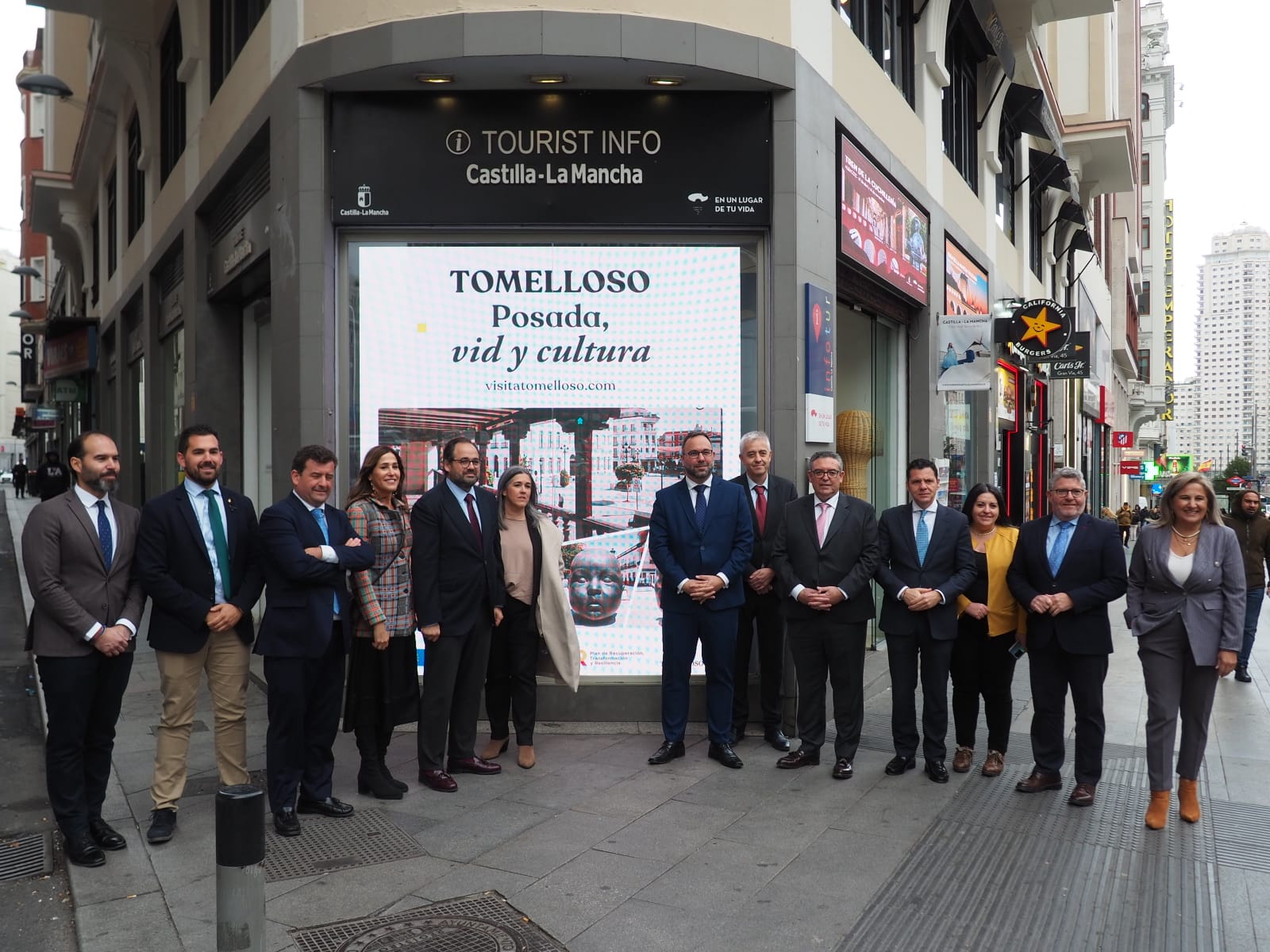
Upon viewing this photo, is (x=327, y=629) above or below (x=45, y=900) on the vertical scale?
above

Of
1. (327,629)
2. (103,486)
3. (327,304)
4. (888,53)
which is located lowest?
(327,629)

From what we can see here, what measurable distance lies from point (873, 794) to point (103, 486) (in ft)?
14.9

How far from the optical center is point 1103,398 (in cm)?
3628

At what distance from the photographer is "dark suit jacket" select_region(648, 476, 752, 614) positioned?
267 inches

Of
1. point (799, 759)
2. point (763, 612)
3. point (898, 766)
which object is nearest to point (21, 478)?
point (763, 612)

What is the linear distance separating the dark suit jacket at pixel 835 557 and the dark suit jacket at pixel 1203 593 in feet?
5.10

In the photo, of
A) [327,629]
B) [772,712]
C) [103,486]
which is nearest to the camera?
[103,486]

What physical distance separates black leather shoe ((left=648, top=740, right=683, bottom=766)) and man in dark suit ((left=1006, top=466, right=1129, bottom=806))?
209 cm

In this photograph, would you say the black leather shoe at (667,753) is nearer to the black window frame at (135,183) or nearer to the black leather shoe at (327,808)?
the black leather shoe at (327,808)

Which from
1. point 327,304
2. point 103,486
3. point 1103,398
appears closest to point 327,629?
point 103,486

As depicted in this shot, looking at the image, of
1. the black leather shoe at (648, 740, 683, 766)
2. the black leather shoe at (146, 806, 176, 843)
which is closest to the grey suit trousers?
the black leather shoe at (648, 740, 683, 766)

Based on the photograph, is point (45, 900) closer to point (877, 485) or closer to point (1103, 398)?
point (877, 485)

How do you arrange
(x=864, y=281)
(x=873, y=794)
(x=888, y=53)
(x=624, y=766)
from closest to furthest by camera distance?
1. (x=873, y=794)
2. (x=624, y=766)
3. (x=864, y=281)
4. (x=888, y=53)

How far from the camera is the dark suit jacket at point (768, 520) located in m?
7.05
